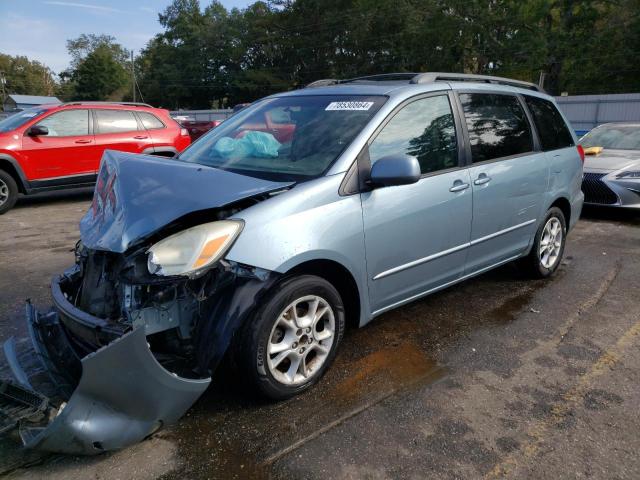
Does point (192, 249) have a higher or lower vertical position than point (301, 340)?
higher

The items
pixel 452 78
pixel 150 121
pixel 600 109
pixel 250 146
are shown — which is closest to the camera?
pixel 250 146

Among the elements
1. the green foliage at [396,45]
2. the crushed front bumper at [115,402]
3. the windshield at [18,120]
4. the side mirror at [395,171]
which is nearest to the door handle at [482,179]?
the side mirror at [395,171]

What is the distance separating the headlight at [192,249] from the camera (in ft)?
7.91

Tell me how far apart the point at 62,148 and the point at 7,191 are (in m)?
1.11

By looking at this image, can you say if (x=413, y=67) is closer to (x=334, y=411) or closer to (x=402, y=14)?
(x=402, y=14)

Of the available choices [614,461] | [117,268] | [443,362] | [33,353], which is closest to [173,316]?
[117,268]

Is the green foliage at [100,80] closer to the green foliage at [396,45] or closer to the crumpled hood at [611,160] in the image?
the green foliage at [396,45]

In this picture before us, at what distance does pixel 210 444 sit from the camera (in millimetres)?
2500

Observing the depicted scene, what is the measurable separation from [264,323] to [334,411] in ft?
2.13

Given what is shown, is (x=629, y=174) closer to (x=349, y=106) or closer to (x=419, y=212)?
(x=419, y=212)

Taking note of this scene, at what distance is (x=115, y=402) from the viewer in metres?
2.22

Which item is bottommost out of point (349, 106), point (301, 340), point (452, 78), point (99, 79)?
point (301, 340)

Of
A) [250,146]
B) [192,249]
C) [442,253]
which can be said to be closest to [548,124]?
[442,253]

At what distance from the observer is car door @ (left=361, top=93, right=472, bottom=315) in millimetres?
3125
